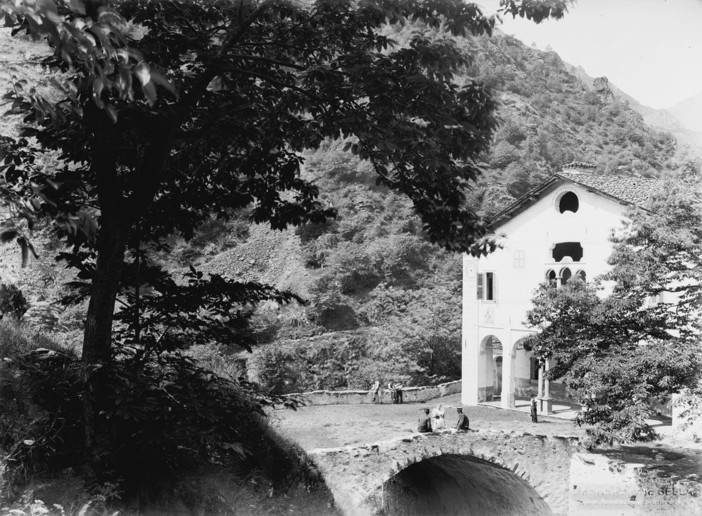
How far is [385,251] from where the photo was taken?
38469 mm

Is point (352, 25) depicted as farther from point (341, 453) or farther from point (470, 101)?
point (341, 453)

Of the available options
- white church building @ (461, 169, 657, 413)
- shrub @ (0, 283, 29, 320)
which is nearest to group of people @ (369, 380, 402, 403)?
white church building @ (461, 169, 657, 413)

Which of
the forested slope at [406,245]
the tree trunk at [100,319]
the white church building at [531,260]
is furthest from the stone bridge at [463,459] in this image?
the forested slope at [406,245]

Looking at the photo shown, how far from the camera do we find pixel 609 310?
14.4m

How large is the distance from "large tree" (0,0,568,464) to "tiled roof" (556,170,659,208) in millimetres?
15378

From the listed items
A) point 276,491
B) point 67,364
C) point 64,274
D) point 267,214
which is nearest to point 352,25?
point 267,214

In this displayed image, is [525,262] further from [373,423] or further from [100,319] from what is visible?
[100,319]

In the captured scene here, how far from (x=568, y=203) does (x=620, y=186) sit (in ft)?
5.70

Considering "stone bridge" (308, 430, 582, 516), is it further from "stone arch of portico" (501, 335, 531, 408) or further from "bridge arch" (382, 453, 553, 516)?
"stone arch of portico" (501, 335, 531, 408)

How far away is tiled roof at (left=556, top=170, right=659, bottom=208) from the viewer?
2059 centimetres

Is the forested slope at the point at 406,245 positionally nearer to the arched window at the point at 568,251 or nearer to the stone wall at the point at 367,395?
the stone wall at the point at 367,395

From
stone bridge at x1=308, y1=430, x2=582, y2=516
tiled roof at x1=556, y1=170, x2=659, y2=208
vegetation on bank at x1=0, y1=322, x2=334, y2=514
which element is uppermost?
tiled roof at x1=556, y1=170, x2=659, y2=208

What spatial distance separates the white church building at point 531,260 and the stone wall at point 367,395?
2343mm

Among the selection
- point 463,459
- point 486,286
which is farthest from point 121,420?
point 486,286
